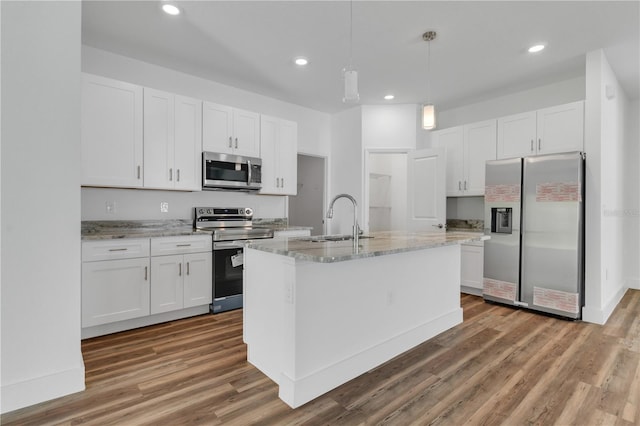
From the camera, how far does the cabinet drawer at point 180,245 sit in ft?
10.2

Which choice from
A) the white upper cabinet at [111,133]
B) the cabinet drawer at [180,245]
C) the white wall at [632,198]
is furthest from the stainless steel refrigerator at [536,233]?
the white upper cabinet at [111,133]

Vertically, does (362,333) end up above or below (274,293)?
below

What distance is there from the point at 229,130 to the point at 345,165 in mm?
2035

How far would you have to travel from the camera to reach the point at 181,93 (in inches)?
152

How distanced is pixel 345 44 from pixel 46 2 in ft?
7.53

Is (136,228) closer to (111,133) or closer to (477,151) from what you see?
(111,133)

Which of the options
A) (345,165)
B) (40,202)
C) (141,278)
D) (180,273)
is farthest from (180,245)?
(345,165)

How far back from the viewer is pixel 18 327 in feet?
5.96

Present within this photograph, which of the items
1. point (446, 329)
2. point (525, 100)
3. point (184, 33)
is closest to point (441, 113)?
point (525, 100)

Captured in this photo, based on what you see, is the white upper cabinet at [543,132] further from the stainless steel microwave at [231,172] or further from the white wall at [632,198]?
the stainless steel microwave at [231,172]

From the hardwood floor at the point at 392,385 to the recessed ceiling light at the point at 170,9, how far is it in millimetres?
2730

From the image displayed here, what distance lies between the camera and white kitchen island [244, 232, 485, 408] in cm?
188

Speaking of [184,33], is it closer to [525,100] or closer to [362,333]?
[362,333]

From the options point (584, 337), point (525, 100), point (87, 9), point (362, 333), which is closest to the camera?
point (362, 333)
